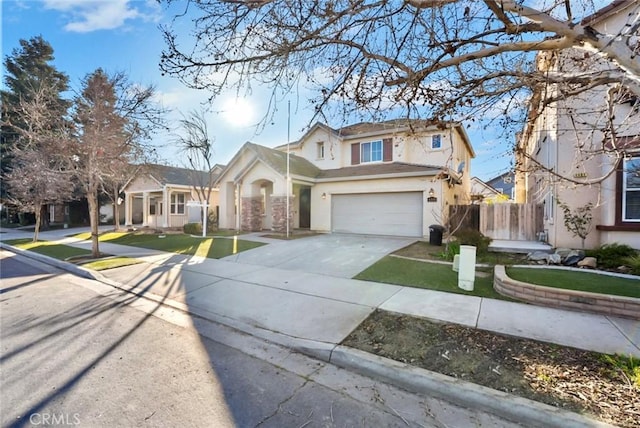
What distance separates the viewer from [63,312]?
5.61 metres

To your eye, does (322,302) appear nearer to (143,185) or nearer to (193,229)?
(193,229)

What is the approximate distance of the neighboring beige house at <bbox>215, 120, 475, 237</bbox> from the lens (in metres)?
14.7

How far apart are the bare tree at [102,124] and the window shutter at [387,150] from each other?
11.8m

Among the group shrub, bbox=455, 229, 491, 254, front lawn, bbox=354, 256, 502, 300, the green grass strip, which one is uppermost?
shrub, bbox=455, 229, 491, 254

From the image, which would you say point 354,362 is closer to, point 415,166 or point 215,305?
point 215,305

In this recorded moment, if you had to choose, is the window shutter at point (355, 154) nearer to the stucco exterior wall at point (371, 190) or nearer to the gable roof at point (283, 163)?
the gable roof at point (283, 163)

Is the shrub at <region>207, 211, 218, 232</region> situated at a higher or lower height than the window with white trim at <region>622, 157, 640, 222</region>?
lower

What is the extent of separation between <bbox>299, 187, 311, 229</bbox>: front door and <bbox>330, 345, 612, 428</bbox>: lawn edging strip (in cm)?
1547

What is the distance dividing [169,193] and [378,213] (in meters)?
15.9

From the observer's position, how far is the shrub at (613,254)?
7824mm

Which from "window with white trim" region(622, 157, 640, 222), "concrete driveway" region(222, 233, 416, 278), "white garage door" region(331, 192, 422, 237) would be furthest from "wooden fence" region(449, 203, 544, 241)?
"window with white trim" region(622, 157, 640, 222)

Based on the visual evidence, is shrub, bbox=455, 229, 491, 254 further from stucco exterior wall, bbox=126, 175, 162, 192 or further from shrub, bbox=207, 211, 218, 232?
stucco exterior wall, bbox=126, 175, 162, 192

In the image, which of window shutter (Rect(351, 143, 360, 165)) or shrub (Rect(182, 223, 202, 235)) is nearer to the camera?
window shutter (Rect(351, 143, 360, 165))

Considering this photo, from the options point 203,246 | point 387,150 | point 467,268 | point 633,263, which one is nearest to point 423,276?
point 467,268
